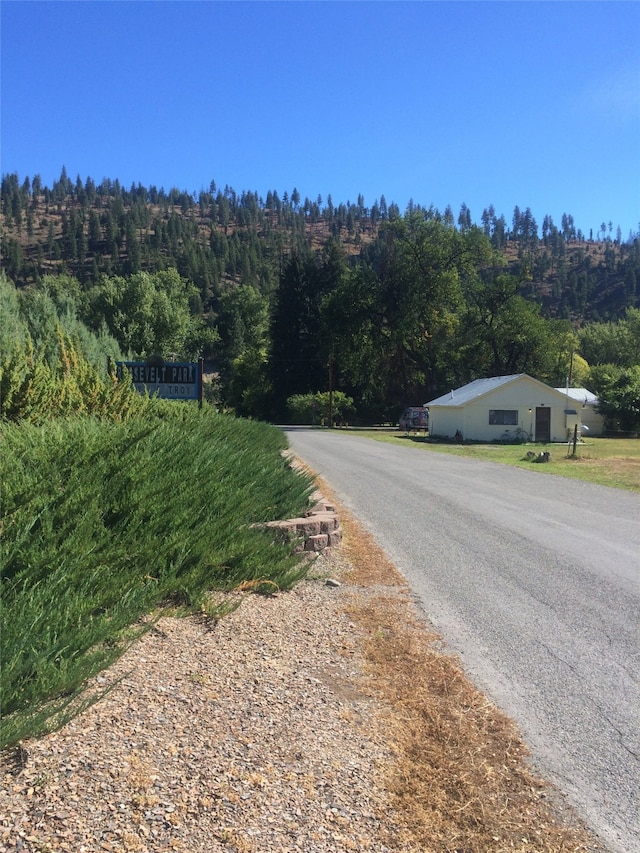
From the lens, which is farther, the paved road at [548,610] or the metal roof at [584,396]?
the metal roof at [584,396]

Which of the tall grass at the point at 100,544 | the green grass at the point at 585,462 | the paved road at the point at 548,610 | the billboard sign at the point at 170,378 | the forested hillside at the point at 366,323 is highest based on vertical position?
the forested hillside at the point at 366,323

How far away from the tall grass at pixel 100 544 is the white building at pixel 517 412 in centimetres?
3320

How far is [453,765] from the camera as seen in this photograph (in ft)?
10.7

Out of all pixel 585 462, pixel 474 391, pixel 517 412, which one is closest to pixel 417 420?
pixel 474 391

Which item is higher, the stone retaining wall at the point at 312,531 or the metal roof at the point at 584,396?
the metal roof at the point at 584,396

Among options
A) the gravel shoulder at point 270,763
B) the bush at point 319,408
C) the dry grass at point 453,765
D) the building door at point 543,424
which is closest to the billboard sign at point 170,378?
the dry grass at point 453,765

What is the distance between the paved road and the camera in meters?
3.40

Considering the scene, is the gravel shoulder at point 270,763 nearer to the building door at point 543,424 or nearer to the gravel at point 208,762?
the gravel at point 208,762

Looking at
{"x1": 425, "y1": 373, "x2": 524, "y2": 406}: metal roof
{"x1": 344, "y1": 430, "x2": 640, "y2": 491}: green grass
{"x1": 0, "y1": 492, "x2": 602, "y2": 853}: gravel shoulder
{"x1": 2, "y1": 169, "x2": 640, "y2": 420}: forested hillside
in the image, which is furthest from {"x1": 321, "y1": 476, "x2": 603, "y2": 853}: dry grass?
{"x1": 425, "y1": 373, "x2": 524, "y2": 406}: metal roof

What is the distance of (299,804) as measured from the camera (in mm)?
2754

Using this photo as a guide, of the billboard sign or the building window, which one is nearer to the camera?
the billboard sign

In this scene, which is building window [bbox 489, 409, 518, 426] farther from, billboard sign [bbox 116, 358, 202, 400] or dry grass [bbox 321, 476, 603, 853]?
dry grass [bbox 321, 476, 603, 853]

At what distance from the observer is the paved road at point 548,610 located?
3404mm

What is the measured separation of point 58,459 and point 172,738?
2.32 meters
